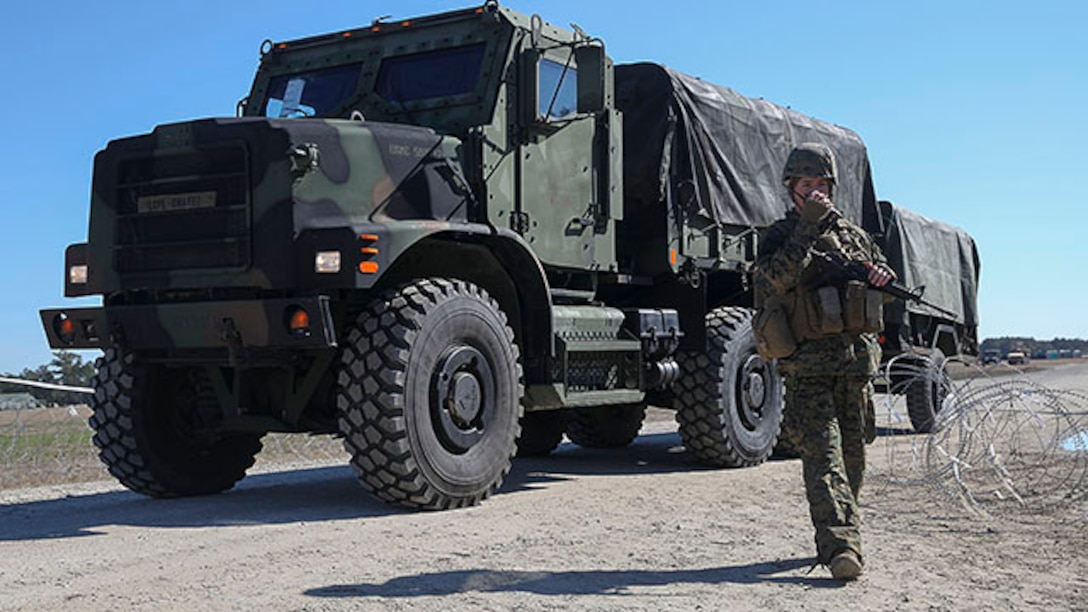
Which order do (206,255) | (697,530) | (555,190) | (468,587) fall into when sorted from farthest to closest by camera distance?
1. (555,190)
2. (206,255)
3. (697,530)
4. (468,587)

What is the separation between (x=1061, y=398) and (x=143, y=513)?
5.43 m

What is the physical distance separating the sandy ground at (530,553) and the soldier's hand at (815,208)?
1574 millimetres

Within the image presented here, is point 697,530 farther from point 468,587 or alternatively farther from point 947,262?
point 947,262

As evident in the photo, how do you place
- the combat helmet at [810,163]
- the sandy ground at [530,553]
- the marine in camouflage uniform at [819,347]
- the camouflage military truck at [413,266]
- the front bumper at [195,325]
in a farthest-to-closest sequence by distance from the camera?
the camouflage military truck at [413,266], the front bumper at [195,325], the combat helmet at [810,163], the marine in camouflage uniform at [819,347], the sandy ground at [530,553]

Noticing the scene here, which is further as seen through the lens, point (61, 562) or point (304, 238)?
point (304, 238)

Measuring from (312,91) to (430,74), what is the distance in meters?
1.06

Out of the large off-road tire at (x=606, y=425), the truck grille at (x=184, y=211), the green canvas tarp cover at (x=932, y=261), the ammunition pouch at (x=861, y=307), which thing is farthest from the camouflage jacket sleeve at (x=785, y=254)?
the green canvas tarp cover at (x=932, y=261)

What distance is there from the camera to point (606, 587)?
516 centimetres

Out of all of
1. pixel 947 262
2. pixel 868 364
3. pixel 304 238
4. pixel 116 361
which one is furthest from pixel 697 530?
pixel 947 262

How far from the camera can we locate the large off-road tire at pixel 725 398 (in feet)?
33.4

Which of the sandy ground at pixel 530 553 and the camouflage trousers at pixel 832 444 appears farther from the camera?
the camouflage trousers at pixel 832 444

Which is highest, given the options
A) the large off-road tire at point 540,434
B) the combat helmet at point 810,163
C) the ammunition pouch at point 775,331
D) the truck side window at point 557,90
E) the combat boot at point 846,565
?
the truck side window at point 557,90

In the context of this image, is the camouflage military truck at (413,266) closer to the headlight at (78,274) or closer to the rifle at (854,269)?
the headlight at (78,274)

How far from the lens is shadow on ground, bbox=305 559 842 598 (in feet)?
16.6
